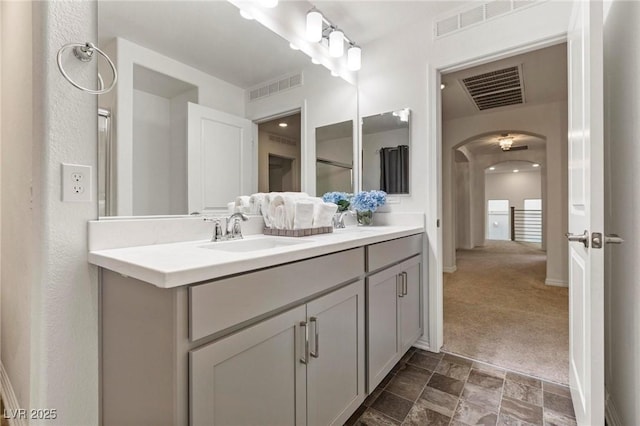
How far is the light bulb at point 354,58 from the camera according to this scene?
2.34 meters

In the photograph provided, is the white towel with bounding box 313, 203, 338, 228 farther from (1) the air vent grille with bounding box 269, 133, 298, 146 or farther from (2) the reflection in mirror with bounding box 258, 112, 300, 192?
(1) the air vent grille with bounding box 269, 133, 298, 146

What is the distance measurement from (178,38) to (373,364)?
6.16ft

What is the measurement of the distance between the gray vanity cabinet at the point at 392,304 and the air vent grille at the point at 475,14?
1500 millimetres

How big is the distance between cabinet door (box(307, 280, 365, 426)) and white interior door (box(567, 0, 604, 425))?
871mm

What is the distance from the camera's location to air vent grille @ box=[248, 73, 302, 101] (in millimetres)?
→ 1790

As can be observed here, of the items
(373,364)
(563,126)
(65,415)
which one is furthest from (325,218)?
(563,126)

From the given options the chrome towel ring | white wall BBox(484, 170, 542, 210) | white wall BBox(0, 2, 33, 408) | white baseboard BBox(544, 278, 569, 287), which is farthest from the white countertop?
white wall BBox(484, 170, 542, 210)

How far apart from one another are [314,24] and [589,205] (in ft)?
6.03

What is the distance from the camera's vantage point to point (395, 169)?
236 cm

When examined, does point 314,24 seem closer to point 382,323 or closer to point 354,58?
point 354,58

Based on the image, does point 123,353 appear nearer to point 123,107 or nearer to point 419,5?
point 123,107

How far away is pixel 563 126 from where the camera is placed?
397 cm

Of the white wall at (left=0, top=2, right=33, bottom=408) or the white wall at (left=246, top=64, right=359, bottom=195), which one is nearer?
the white wall at (left=0, top=2, right=33, bottom=408)

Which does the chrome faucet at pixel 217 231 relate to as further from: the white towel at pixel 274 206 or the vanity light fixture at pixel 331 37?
the vanity light fixture at pixel 331 37
